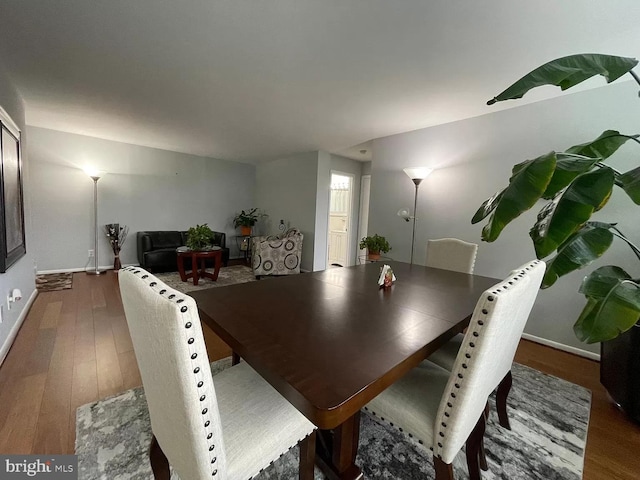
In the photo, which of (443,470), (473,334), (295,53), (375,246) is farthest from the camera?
(375,246)

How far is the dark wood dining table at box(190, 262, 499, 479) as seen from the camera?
723 millimetres

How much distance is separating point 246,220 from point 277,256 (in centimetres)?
207

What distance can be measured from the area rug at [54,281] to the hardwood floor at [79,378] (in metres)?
0.72

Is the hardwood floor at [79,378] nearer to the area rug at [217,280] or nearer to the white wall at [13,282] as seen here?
the white wall at [13,282]

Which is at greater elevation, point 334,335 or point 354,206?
point 354,206

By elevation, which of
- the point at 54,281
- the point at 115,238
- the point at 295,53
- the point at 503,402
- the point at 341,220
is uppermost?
the point at 295,53

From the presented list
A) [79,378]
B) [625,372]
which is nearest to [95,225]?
[79,378]

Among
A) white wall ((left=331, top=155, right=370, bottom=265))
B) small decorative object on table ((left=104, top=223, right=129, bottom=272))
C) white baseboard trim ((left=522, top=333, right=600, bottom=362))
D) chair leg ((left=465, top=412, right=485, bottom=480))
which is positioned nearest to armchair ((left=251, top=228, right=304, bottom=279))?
white wall ((left=331, top=155, right=370, bottom=265))

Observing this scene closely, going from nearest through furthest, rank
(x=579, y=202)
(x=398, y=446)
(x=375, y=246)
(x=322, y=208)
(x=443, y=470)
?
(x=443, y=470), (x=579, y=202), (x=398, y=446), (x=375, y=246), (x=322, y=208)

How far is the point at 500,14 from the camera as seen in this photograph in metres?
1.52

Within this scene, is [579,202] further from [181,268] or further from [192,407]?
[181,268]

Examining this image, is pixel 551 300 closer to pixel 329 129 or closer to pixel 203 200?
pixel 329 129

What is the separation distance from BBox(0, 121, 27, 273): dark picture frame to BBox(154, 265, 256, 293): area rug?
67.4 inches

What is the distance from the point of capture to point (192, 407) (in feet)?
2.12
